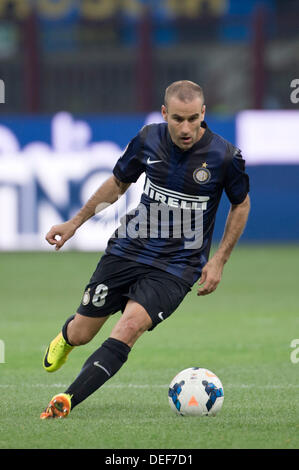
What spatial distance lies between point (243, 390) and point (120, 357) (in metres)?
1.39

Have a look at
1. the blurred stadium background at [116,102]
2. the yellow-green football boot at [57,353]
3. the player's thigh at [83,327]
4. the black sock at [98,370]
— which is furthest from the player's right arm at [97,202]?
the blurred stadium background at [116,102]

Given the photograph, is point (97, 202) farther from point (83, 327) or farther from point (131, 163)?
point (83, 327)

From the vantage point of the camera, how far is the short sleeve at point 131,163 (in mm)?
6434

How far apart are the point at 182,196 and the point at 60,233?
761mm

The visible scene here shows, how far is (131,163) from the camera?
6.48m

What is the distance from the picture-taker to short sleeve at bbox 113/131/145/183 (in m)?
6.43

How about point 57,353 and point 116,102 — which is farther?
point 116,102

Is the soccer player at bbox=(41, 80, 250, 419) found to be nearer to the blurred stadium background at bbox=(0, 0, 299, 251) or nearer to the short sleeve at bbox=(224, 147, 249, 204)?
the short sleeve at bbox=(224, 147, 249, 204)

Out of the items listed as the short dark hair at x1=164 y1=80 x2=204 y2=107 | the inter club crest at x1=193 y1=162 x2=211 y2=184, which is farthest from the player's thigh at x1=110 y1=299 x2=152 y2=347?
the short dark hair at x1=164 y1=80 x2=204 y2=107

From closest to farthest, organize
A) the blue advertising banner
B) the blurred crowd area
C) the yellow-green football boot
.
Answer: the yellow-green football boot, the blue advertising banner, the blurred crowd area

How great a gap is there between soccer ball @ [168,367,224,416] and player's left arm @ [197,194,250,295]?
0.53 m

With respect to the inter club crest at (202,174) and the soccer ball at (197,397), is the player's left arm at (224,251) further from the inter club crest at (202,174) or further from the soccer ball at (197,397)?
the soccer ball at (197,397)

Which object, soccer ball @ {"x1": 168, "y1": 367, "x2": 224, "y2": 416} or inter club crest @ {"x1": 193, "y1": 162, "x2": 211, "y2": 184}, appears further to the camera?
inter club crest @ {"x1": 193, "y1": 162, "x2": 211, "y2": 184}

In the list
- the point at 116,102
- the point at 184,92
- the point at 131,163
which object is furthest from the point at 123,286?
the point at 116,102
